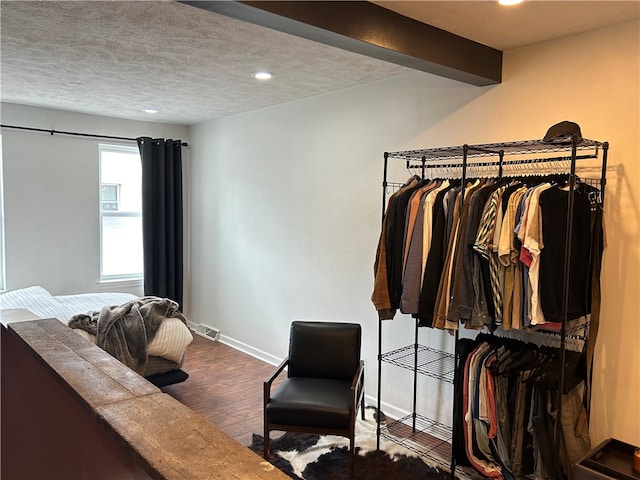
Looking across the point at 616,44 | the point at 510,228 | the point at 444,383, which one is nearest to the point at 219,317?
the point at 444,383

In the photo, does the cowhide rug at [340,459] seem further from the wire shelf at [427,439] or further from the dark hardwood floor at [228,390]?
the dark hardwood floor at [228,390]

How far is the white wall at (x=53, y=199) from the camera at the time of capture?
4805 mm

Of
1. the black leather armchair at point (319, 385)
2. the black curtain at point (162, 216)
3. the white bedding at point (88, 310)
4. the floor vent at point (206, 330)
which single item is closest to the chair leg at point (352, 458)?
the black leather armchair at point (319, 385)

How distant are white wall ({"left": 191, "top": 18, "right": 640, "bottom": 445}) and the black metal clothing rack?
9 cm

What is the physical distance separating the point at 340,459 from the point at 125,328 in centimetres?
174

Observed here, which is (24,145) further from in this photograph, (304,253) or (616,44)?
(616,44)

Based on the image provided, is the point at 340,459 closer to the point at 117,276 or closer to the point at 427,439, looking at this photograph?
the point at 427,439

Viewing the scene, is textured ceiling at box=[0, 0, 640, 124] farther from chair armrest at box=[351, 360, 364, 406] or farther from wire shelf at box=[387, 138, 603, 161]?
chair armrest at box=[351, 360, 364, 406]

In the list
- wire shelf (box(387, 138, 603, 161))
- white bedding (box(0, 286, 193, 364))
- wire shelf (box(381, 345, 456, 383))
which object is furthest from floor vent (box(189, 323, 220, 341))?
wire shelf (box(387, 138, 603, 161))

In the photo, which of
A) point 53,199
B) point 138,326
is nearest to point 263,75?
point 138,326

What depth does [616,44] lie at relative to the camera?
2.46 metres

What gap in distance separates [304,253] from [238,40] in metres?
2.08

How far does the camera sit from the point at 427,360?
11.1 ft

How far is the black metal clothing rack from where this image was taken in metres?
2.36
